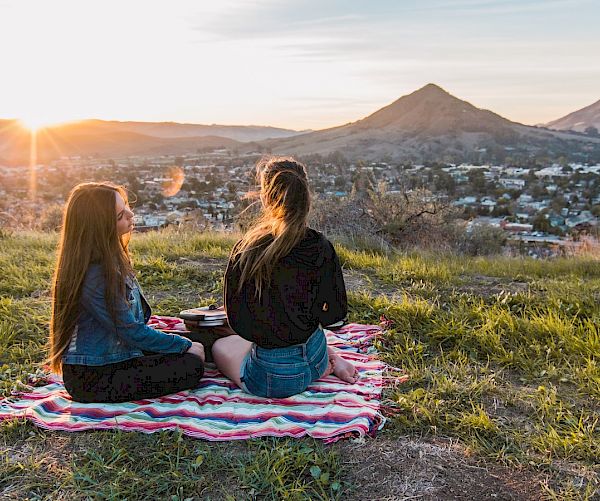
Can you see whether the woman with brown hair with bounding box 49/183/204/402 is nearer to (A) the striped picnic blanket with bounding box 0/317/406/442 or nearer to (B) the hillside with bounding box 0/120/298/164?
(A) the striped picnic blanket with bounding box 0/317/406/442

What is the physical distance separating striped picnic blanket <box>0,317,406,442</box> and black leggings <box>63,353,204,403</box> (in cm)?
6

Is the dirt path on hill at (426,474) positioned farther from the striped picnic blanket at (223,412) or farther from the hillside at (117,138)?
the hillside at (117,138)

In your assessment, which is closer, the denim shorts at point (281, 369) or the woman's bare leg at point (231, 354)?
the denim shorts at point (281, 369)

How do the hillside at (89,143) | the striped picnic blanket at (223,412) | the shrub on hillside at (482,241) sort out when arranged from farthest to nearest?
the hillside at (89,143), the shrub on hillside at (482,241), the striped picnic blanket at (223,412)

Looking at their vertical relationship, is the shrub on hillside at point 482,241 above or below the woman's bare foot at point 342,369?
below

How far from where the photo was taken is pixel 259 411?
127 inches

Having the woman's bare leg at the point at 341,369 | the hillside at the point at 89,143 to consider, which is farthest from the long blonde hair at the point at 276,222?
the hillside at the point at 89,143

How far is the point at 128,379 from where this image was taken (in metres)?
3.28

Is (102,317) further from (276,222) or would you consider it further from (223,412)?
(276,222)

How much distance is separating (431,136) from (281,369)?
6320 cm

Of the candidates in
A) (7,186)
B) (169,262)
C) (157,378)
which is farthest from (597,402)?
(7,186)

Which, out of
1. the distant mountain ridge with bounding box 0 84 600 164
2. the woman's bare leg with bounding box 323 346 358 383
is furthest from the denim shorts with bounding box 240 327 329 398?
the distant mountain ridge with bounding box 0 84 600 164

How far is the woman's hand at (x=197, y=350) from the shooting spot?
3570 mm

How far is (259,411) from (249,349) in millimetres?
424
